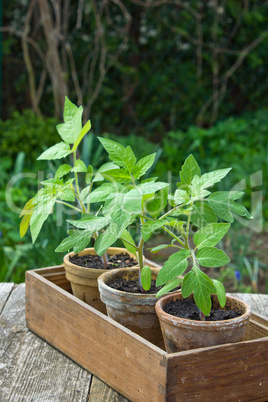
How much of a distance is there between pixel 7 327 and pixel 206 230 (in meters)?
0.62

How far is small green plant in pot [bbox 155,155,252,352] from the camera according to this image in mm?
779

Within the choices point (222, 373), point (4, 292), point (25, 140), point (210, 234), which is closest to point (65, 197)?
point (210, 234)

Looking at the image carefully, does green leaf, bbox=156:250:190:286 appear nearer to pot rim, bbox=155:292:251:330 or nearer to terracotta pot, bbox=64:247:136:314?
pot rim, bbox=155:292:251:330

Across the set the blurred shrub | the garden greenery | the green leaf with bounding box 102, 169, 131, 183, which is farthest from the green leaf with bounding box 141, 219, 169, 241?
the blurred shrub

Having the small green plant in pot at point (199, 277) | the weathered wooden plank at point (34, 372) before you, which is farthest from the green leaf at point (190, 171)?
the weathered wooden plank at point (34, 372)

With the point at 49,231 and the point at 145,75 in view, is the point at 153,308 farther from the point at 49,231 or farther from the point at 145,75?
the point at 145,75

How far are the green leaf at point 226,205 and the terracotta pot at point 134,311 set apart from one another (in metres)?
0.21

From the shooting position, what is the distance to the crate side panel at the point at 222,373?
29.8 inches

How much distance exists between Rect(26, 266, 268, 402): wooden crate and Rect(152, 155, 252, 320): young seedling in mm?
87

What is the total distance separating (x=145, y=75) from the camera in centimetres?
486

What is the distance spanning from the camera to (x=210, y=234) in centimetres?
82

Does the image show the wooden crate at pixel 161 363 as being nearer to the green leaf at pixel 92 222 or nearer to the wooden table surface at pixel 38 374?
the wooden table surface at pixel 38 374

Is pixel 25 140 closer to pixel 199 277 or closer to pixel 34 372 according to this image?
pixel 34 372

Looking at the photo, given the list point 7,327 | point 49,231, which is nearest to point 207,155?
point 49,231
